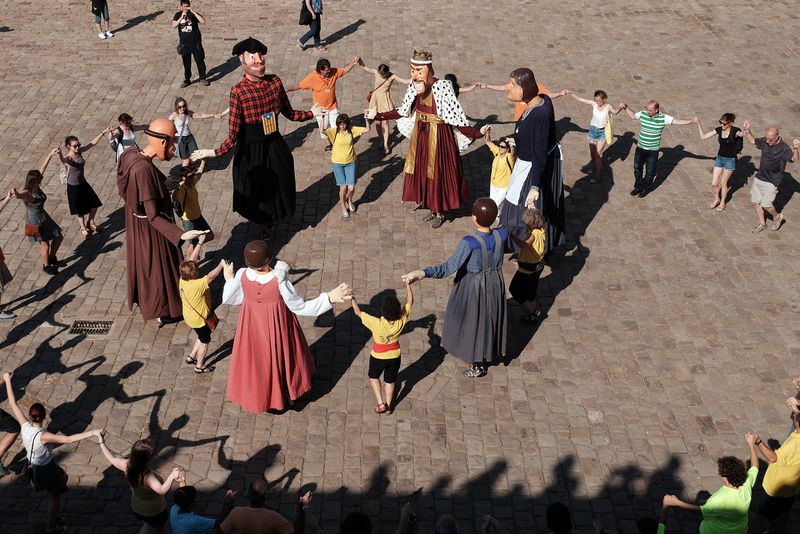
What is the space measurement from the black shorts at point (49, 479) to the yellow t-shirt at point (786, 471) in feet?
19.4

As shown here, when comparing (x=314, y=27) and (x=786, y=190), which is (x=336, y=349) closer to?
(x=786, y=190)

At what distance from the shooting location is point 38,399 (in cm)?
838

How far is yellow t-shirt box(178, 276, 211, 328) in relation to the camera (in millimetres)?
8156

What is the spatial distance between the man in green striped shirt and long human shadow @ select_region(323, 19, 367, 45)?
7418 millimetres

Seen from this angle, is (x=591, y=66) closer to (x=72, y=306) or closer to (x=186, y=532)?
(x=72, y=306)

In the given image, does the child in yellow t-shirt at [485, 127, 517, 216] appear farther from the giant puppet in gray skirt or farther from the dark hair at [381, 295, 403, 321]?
the dark hair at [381, 295, 403, 321]

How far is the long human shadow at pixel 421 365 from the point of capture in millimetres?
8594

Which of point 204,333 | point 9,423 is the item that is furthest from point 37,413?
point 204,333

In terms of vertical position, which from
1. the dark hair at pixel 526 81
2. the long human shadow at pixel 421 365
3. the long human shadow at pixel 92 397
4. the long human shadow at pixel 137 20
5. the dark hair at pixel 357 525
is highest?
the dark hair at pixel 526 81

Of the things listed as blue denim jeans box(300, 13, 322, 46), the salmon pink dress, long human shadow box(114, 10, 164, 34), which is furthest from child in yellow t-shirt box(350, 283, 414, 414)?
long human shadow box(114, 10, 164, 34)

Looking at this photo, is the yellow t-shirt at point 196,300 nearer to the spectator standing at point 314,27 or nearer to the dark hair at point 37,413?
the dark hair at point 37,413

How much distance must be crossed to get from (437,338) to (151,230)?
3.33 metres

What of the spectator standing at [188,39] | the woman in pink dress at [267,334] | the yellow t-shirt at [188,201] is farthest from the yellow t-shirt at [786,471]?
the spectator standing at [188,39]

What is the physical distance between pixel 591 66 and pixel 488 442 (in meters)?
10.5
